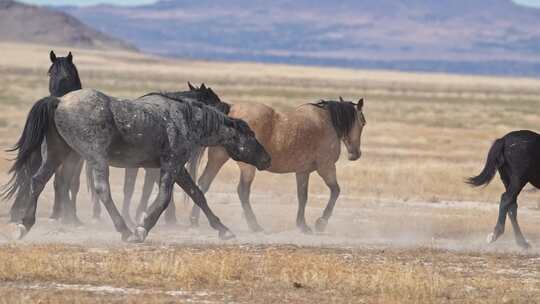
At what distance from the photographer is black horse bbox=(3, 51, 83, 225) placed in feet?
44.7

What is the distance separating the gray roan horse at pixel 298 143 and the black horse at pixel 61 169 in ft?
5.65

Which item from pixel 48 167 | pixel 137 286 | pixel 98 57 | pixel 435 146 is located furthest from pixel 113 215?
pixel 98 57

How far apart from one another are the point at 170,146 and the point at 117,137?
2.00 ft

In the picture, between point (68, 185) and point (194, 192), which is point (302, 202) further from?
point (68, 185)

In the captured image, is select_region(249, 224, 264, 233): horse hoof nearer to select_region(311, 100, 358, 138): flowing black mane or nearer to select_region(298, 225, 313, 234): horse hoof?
select_region(298, 225, 313, 234): horse hoof

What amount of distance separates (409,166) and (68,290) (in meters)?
16.8

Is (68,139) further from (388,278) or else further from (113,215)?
(388,278)

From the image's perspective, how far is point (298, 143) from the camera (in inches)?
617

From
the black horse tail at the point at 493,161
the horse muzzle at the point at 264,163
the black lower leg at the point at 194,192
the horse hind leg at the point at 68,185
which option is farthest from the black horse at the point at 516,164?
the horse hind leg at the point at 68,185

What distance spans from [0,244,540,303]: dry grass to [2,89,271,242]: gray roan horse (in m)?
0.99

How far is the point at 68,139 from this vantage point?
12195 mm

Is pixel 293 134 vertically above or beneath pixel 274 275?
above

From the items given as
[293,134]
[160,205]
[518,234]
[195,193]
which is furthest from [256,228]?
[518,234]

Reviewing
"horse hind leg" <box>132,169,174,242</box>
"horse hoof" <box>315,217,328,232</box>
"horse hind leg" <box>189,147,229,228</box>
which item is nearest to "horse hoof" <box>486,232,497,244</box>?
"horse hoof" <box>315,217,328,232</box>
